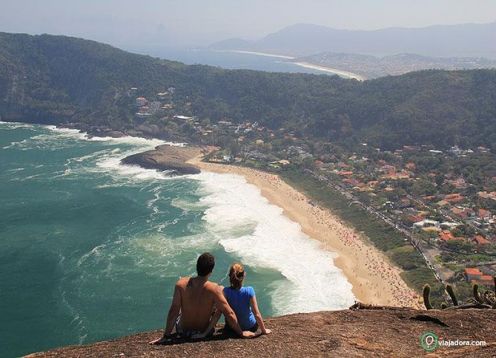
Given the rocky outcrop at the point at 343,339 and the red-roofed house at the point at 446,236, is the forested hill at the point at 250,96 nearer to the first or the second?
the red-roofed house at the point at 446,236

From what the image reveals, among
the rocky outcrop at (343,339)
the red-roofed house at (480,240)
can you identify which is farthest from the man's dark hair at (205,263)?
the red-roofed house at (480,240)

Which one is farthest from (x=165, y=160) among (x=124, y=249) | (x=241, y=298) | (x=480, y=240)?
(x=241, y=298)

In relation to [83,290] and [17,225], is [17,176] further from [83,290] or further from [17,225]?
[83,290]

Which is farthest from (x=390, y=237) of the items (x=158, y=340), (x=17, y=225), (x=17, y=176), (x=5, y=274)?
(x=17, y=176)

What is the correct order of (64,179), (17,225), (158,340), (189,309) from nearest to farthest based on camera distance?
(189,309)
(158,340)
(17,225)
(64,179)

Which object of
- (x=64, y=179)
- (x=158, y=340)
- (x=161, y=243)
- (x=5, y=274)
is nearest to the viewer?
(x=158, y=340)

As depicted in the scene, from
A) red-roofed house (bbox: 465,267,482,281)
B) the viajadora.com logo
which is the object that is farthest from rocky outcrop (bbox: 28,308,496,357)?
red-roofed house (bbox: 465,267,482,281)
